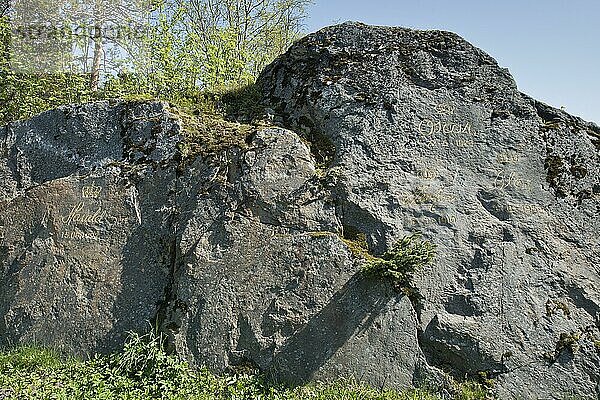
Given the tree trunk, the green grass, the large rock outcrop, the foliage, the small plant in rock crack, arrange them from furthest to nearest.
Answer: the tree trunk, the foliage, the large rock outcrop, the small plant in rock crack, the green grass

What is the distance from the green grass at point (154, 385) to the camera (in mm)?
6137

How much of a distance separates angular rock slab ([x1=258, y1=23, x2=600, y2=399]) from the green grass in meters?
0.48

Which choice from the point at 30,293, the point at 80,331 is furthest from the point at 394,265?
the point at 30,293

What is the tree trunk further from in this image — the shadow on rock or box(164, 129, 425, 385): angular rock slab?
the shadow on rock

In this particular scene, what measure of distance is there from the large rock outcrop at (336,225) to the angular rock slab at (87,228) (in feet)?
0.08

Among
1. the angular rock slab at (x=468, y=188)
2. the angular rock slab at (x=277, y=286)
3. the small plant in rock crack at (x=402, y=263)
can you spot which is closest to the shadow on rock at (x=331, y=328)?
the angular rock slab at (x=277, y=286)

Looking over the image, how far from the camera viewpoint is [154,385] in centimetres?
620

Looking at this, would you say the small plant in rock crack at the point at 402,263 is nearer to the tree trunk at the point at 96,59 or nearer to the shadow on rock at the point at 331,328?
the shadow on rock at the point at 331,328

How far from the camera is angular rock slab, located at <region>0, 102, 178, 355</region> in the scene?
7191 mm

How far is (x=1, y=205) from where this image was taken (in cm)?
802

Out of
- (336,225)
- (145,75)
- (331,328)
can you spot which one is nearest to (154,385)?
(331,328)

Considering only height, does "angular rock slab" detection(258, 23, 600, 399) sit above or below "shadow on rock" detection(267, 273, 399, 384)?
above

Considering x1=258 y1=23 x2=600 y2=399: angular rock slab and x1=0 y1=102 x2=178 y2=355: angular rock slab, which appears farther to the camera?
x1=0 y1=102 x2=178 y2=355: angular rock slab

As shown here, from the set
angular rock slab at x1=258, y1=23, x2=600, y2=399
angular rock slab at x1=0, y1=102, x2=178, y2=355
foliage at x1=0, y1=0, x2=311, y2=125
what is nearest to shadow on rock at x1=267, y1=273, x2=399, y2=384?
angular rock slab at x1=258, y1=23, x2=600, y2=399
